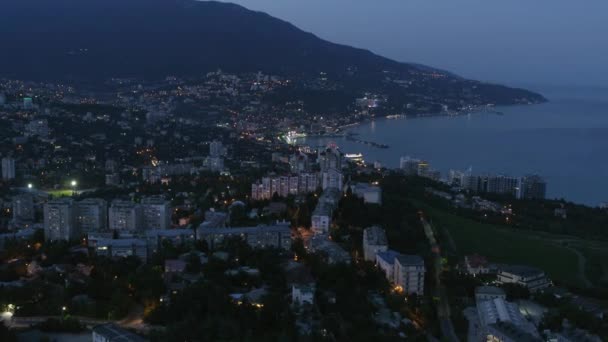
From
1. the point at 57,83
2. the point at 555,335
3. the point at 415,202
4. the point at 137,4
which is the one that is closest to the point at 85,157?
the point at 415,202

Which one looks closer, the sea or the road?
the road

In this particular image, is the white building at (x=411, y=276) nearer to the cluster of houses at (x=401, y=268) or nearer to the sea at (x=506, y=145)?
the cluster of houses at (x=401, y=268)

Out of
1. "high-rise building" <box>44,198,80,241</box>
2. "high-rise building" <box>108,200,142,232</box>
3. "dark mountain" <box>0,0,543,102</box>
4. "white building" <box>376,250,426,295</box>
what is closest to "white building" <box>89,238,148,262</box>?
"high-rise building" <box>44,198,80,241</box>

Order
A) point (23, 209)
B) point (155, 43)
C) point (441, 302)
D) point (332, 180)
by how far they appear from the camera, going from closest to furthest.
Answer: point (441, 302), point (23, 209), point (332, 180), point (155, 43)

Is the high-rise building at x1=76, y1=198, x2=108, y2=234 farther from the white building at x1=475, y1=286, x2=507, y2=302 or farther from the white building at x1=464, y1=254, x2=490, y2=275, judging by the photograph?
the white building at x1=475, y1=286, x2=507, y2=302

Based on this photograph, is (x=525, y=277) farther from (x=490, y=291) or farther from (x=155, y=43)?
(x=155, y=43)

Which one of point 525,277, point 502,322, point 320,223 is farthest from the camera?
point 320,223

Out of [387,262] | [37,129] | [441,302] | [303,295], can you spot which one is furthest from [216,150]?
[303,295]
